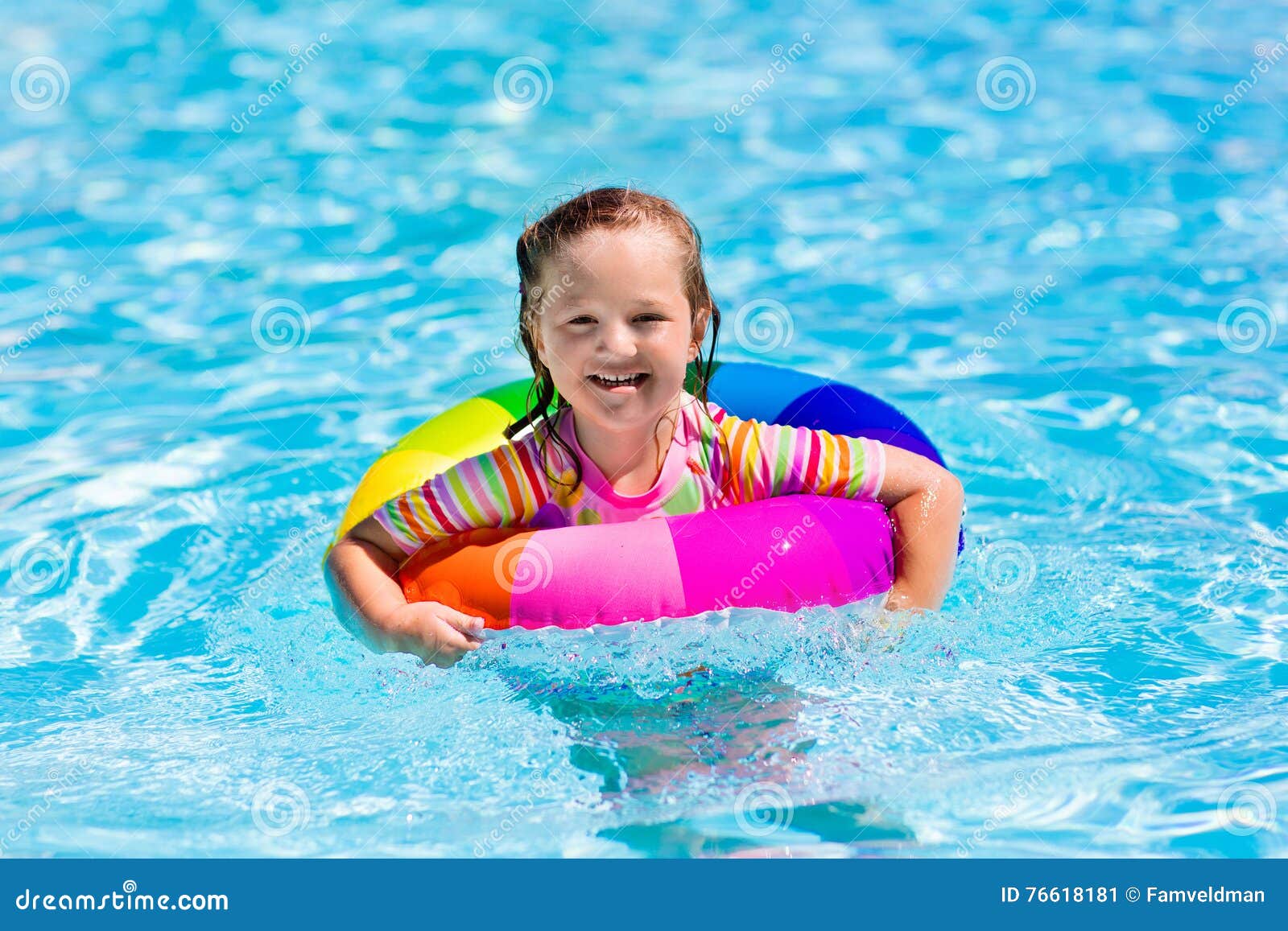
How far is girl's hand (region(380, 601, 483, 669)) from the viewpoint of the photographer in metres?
3.22

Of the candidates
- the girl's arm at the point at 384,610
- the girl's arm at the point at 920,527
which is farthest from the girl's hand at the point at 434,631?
the girl's arm at the point at 920,527

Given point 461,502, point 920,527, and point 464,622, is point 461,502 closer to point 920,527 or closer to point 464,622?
point 464,622

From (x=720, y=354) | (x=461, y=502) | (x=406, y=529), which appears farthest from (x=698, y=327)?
(x=720, y=354)

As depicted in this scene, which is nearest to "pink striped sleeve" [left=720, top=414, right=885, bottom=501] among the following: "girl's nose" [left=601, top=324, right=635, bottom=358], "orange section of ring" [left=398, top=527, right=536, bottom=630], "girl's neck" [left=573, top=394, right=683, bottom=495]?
"girl's neck" [left=573, top=394, right=683, bottom=495]

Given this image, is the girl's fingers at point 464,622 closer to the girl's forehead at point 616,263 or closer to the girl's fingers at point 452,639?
the girl's fingers at point 452,639

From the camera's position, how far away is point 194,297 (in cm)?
662

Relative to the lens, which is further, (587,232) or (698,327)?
(698,327)

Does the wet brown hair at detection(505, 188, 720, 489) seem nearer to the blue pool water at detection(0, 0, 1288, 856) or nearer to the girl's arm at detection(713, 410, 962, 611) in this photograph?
the girl's arm at detection(713, 410, 962, 611)

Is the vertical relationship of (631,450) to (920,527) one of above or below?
above

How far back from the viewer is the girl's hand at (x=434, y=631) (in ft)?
10.6

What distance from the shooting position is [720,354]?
620cm

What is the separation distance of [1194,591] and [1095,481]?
0.84m

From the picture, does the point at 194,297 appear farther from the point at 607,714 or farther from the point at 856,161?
the point at 607,714

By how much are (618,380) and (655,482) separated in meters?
0.36
